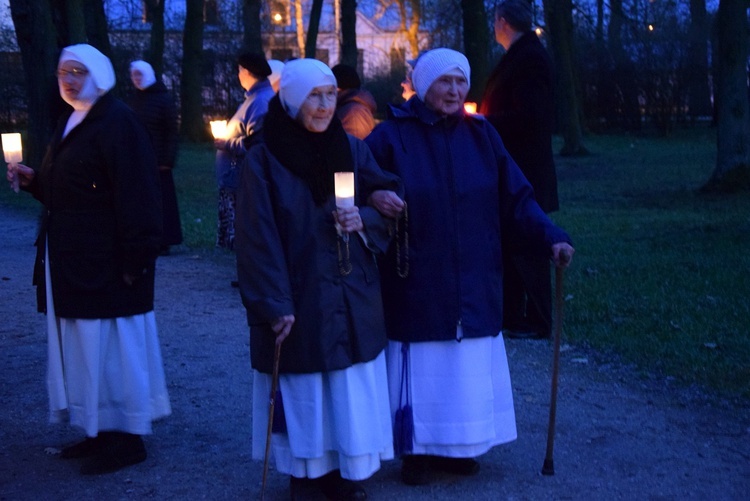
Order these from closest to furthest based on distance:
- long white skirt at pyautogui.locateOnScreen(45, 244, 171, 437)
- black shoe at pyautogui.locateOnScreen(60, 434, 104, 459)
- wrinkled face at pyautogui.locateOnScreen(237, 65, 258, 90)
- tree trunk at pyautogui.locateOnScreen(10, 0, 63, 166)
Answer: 1. long white skirt at pyautogui.locateOnScreen(45, 244, 171, 437)
2. black shoe at pyautogui.locateOnScreen(60, 434, 104, 459)
3. wrinkled face at pyautogui.locateOnScreen(237, 65, 258, 90)
4. tree trunk at pyautogui.locateOnScreen(10, 0, 63, 166)

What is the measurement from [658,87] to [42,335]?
1350 inches

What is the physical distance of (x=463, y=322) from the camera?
16.2ft

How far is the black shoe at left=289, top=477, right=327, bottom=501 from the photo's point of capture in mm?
4848

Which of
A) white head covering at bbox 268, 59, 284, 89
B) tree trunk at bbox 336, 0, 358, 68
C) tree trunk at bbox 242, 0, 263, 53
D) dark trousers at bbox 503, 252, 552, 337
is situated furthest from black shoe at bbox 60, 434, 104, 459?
tree trunk at bbox 242, 0, 263, 53

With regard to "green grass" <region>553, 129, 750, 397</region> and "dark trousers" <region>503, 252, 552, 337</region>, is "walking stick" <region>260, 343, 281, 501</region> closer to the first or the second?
"dark trousers" <region>503, 252, 552, 337</region>

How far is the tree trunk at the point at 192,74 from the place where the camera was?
32469 millimetres

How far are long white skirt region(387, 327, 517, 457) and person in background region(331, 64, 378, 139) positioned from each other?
323cm

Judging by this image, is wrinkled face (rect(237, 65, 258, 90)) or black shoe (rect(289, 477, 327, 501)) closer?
black shoe (rect(289, 477, 327, 501))

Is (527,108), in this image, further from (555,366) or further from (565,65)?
(565,65)

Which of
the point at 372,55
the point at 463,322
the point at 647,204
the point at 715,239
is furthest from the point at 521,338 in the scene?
the point at 372,55

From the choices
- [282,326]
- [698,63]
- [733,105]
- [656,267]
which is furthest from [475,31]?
[698,63]

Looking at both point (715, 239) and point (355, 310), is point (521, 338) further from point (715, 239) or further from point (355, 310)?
point (715, 239)

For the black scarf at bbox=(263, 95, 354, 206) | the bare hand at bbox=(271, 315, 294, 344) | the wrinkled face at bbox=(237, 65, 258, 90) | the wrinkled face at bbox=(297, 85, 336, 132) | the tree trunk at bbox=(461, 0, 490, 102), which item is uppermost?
the tree trunk at bbox=(461, 0, 490, 102)

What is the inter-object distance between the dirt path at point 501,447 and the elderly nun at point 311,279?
1.59 feet
